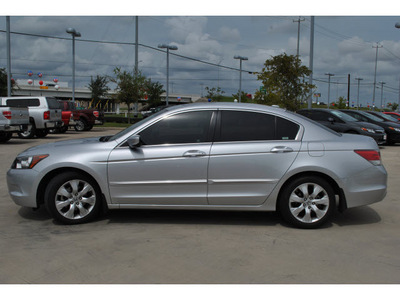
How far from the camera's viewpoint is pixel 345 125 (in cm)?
1538

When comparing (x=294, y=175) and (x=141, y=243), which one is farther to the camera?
(x=294, y=175)

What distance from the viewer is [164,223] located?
17.8 feet

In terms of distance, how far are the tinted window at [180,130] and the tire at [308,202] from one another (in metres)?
1.28

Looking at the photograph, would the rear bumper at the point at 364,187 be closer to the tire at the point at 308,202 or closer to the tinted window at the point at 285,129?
the tire at the point at 308,202

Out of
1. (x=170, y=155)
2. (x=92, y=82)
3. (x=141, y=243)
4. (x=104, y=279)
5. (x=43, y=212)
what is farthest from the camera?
(x=92, y=82)

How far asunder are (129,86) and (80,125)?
373 inches

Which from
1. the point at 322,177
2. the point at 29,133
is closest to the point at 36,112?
the point at 29,133

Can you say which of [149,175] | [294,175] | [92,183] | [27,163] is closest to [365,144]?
[294,175]

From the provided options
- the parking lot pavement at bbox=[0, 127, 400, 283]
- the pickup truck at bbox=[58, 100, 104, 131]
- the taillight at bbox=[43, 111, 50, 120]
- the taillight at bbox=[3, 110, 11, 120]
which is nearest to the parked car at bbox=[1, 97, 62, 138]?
the taillight at bbox=[43, 111, 50, 120]

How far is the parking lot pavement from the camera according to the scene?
3.78 m

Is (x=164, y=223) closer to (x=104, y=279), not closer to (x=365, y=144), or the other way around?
(x=104, y=279)

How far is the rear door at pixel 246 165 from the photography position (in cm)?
509

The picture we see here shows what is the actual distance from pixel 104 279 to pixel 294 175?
107 inches

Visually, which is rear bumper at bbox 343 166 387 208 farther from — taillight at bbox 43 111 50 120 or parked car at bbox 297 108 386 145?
taillight at bbox 43 111 50 120
